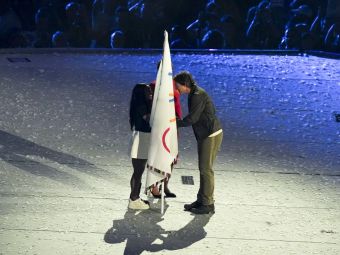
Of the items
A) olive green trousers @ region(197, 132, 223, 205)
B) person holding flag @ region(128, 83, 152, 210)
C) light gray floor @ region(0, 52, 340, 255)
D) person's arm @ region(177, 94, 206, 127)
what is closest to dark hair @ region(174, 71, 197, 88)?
person's arm @ region(177, 94, 206, 127)

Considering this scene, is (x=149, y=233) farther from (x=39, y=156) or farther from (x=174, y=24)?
(x=174, y=24)

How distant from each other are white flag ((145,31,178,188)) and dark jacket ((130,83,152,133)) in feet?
0.47

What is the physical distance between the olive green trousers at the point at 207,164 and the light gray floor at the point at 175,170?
0.22m

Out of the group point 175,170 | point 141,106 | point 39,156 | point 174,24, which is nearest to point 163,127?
point 141,106

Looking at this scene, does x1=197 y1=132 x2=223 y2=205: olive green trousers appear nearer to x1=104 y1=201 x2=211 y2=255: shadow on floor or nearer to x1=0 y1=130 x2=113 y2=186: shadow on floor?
x1=104 y1=201 x2=211 y2=255: shadow on floor

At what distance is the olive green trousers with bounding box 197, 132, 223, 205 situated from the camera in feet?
20.8

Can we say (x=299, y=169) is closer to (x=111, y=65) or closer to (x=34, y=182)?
(x=34, y=182)

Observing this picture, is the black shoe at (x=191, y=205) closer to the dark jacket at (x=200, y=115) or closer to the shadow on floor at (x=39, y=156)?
the dark jacket at (x=200, y=115)

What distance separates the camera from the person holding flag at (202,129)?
242 inches

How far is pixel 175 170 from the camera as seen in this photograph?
7711 mm

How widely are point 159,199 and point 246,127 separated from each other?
Answer: 3.25 m

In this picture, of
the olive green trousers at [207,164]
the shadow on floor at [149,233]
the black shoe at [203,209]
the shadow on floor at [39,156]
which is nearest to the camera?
the shadow on floor at [149,233]

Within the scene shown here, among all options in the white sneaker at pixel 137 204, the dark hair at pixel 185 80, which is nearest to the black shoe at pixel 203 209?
the white sneaker at pixel 137 204

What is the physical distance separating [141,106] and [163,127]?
0.33 m
